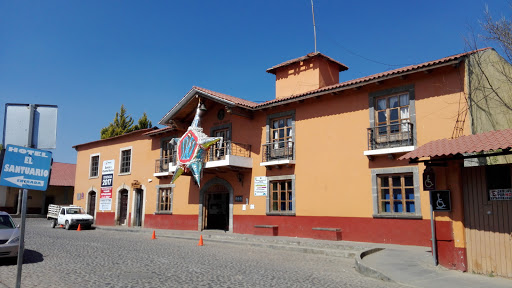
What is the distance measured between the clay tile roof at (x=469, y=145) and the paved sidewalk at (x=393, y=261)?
2704 mm

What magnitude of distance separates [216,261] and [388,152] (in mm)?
7613

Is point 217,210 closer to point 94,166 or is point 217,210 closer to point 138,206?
point 138,206

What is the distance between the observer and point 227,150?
20.8 m

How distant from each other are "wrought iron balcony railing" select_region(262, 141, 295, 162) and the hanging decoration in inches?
95.9

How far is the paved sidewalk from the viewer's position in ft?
26.6

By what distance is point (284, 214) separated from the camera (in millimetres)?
18125

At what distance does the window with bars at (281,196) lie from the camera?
18344 mm

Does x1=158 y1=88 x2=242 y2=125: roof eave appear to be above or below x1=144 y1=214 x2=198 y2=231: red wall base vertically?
above

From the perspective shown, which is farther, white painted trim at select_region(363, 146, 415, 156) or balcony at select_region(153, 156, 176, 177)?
balcony at select_region(153, 156, 176, 177)

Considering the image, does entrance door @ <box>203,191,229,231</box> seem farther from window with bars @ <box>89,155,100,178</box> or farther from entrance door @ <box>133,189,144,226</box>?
window with bars @ <box>89,155,100,178</box>

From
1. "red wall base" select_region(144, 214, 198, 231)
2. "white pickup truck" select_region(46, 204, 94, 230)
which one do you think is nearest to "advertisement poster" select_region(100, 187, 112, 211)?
"white pickup truck" select_region(46, 204, 94, 230)

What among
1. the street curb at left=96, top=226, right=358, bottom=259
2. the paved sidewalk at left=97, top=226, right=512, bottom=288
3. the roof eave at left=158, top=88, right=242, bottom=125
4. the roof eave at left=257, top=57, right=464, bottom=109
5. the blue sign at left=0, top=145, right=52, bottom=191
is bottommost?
the street curb at left=96, top=226, right=358, bottom=259

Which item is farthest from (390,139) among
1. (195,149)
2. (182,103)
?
(182,103)

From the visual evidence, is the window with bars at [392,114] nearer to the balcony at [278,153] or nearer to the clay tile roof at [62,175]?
the balcony at [278,153]
